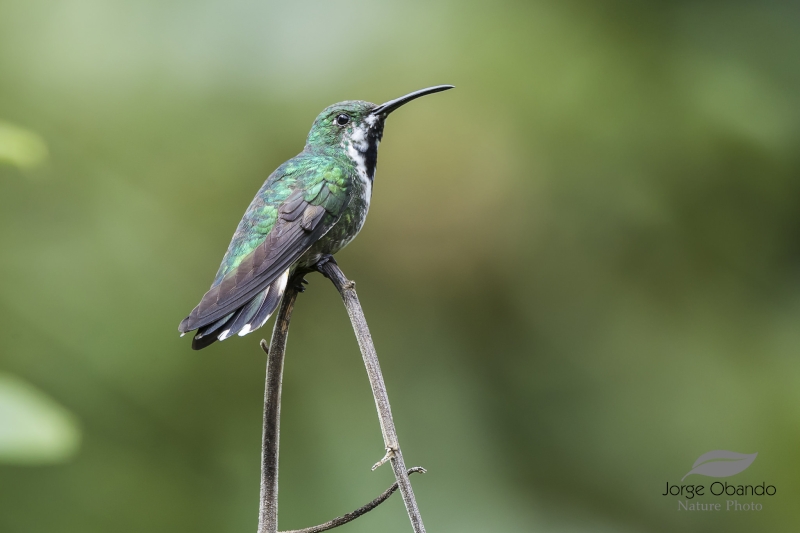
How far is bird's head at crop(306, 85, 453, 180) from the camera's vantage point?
1.44m

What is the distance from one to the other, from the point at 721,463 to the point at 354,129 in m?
1.54

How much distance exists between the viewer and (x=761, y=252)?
254 cm

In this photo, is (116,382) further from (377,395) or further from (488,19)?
(488,19)

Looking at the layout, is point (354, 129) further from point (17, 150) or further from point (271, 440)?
point (271, 440)

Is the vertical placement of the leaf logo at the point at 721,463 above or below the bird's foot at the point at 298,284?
below

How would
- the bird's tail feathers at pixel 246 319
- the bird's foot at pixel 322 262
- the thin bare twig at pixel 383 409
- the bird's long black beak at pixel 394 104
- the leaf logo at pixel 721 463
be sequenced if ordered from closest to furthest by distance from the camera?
the thin bare twig at pixel 383 409, the bird's tail feathers at pixel 246 319, the bird's foot at pixel 322 262, the bird's long black beak at pixel 394 104, the leaf logo at pixel 721 463

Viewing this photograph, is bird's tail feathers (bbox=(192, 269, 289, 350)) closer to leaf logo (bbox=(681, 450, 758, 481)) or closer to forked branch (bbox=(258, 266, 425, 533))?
forked branch (bbox=(258, 266, 425, 533))

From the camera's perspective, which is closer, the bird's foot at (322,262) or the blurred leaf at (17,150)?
the blurred leaf at (17,150)

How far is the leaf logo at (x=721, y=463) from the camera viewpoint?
6.79 ft

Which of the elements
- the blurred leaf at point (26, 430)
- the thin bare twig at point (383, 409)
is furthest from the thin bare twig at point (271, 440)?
the blurred leaf at point (26, 430)

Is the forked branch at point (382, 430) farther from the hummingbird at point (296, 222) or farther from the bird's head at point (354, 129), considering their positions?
the bird's head at point (354, 129)

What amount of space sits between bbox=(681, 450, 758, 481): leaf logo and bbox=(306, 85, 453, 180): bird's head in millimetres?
1405

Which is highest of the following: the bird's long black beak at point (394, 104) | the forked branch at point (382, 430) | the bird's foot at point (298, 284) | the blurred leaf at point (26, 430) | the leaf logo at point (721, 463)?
the bird's long black beak at point (394, 104)

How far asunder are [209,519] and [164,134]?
1331 millimetres
